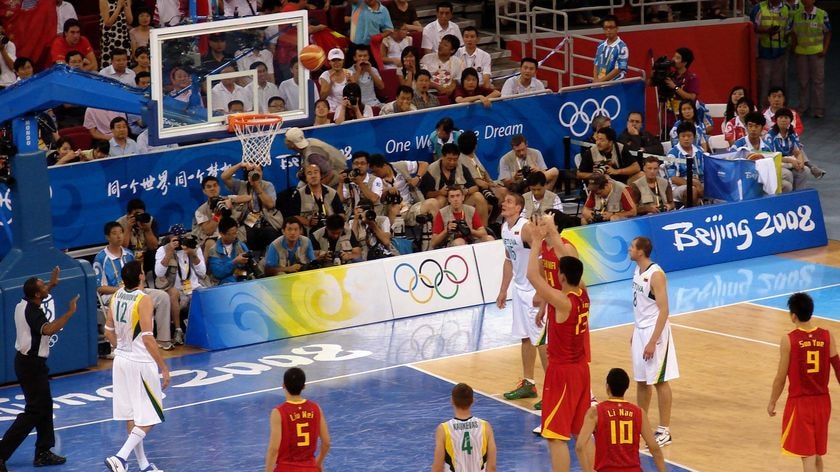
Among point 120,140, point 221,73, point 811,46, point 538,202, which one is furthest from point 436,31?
point 811,46

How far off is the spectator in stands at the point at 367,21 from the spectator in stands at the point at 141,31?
10.4 feet

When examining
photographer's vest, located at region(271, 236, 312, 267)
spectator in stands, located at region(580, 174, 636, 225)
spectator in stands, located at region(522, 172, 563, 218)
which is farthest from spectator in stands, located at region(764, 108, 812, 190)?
photographer's vest, located at region(271, 236, 312, 267)

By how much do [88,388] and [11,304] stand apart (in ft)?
3.96

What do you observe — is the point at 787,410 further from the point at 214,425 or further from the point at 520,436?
the point at 214,425

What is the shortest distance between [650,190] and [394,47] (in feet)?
16.2

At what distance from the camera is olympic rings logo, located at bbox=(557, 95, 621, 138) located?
2236 cm

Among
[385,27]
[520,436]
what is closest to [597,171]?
[385,27]

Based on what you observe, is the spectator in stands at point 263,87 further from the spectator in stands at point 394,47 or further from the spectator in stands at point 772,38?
the spectator in stands at point 772,38

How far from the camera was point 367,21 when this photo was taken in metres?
22.5

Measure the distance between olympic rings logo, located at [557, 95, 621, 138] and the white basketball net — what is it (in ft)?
18.6

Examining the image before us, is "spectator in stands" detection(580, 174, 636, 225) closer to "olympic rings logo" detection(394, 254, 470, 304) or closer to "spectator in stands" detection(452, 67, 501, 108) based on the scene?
"olympic rings logo" detection(394, 254, 470, 304)

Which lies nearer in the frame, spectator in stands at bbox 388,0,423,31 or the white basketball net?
the white basketball net

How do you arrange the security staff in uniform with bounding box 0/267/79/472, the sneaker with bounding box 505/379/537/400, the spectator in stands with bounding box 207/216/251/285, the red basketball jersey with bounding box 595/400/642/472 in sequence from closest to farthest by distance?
1. the red basketball jersey with bounding box 595/400/642/472
2. the security staff in uniform with bounding box 0/267/79/472
3. the sneaker with bounding box 505/379/537/400
4. the spectator in stands with bounding box 207/216/251/285

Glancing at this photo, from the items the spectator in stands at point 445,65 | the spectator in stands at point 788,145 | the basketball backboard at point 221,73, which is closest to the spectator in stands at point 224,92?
the basketball backboard at point 221,73
